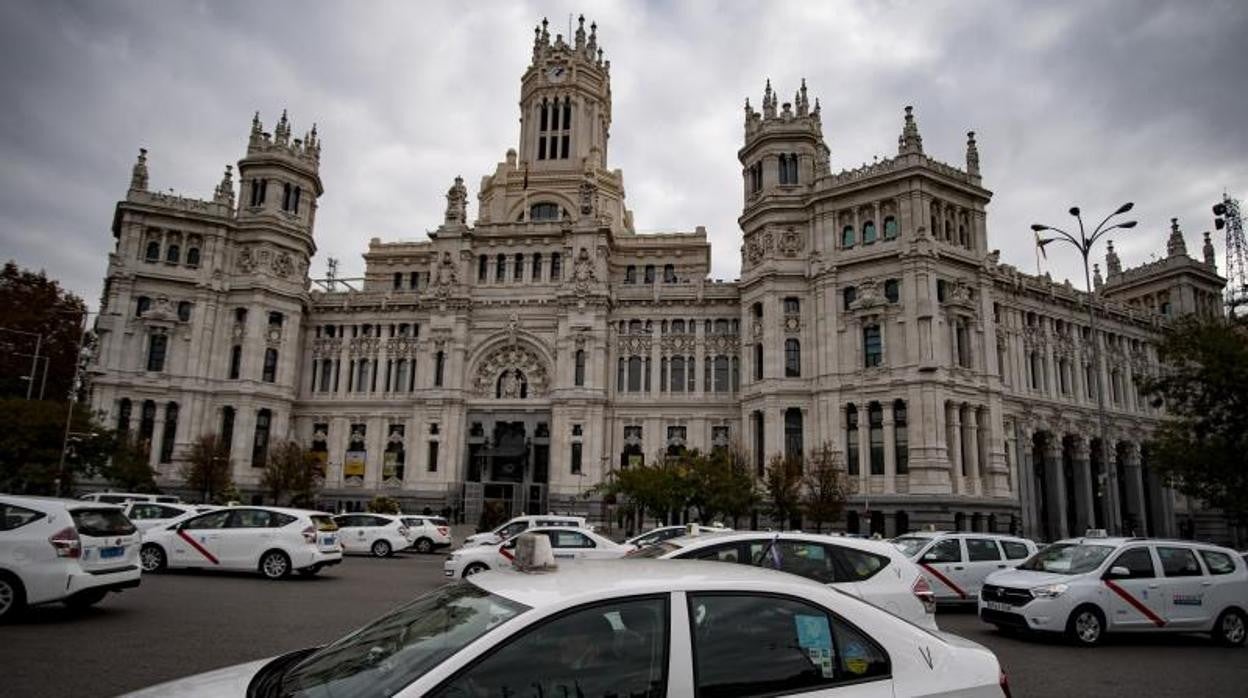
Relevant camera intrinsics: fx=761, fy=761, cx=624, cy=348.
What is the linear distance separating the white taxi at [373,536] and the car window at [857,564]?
22570 mm

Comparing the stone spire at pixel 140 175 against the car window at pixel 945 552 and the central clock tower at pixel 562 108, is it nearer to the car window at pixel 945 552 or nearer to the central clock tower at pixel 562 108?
the central clock tower at pixel 562 108

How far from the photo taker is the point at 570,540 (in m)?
18.8

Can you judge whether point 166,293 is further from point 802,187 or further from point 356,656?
point 356,656

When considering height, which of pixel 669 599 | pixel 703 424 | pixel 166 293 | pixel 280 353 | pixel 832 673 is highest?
pixel 166 293

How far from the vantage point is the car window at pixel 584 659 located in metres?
3.49

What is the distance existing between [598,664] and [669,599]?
487 mm

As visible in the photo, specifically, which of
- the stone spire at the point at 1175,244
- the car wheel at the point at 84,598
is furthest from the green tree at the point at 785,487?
the stone spire at the point at 1175,244

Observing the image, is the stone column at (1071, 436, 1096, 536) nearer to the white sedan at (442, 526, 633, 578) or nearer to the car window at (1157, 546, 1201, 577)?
the car window at (1157, 546, 1201, 577)

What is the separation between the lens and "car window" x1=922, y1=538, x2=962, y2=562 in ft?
56.1

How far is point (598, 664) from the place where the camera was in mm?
3678

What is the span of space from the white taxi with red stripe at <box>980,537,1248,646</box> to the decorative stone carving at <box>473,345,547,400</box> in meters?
41.0

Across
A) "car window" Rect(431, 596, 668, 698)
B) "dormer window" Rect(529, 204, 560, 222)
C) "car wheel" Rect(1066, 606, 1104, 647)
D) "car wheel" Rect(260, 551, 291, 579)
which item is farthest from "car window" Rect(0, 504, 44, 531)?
"dormer window" Rect(529, 204, 560, 222)

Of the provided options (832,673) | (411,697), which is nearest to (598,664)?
(411,697)

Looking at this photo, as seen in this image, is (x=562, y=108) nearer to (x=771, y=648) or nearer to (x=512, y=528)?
(x=512, y=528)
